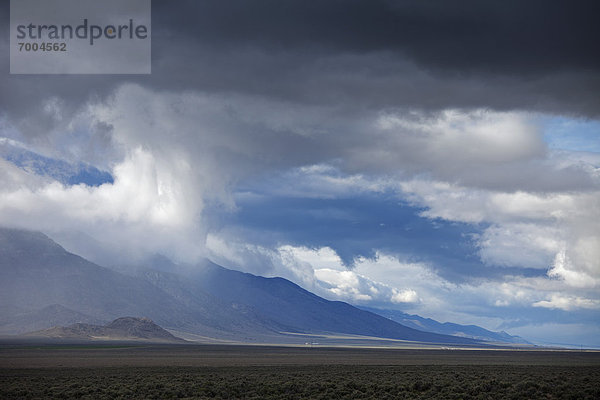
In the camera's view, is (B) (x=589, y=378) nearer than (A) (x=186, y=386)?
No

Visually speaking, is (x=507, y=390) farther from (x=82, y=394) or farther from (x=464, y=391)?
(x=82, y=394)

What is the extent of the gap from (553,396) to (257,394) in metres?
20.9

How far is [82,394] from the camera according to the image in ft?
164

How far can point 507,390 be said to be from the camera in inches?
1951

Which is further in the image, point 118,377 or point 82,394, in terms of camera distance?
point 118,377

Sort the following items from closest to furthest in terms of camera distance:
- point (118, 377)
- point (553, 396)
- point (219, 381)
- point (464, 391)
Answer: point (553, 396) < point (464, 391) < point (219, 381) < point (118, 377)

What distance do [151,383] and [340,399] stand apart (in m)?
17.2

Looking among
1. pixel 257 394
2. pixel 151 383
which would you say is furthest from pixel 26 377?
pixel 257 394

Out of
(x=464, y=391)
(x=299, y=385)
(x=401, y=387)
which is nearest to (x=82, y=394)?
(x=299, y=385)

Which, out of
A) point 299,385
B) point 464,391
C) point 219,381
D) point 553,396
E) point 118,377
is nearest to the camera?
point 553,396

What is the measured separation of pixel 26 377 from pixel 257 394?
28.0m

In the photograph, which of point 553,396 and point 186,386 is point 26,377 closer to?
point 186,386

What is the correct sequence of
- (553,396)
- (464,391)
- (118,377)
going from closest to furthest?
(553,396), (464,391), (118,377)

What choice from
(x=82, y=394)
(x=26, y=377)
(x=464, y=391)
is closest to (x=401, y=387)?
(x=464, y=391)
